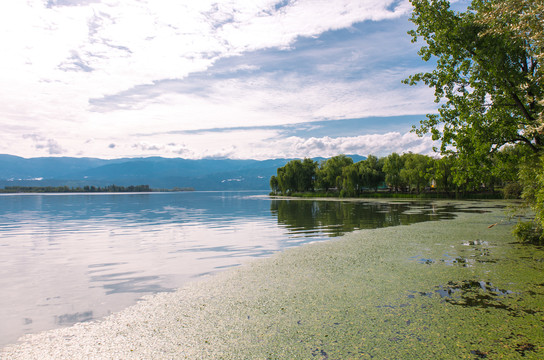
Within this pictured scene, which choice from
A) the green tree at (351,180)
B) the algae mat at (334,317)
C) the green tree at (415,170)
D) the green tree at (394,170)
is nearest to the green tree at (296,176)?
the green tree at (351,180)

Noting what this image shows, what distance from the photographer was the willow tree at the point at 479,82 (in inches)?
622

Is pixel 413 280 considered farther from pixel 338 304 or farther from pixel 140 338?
pixel 140 338

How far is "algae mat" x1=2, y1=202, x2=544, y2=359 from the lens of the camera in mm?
5812

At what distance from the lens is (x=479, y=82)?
18.0 metres

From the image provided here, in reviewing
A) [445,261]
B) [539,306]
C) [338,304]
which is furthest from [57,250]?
[539,306]

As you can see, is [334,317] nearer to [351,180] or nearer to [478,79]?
[478,79]

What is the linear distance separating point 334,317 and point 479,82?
1663cm

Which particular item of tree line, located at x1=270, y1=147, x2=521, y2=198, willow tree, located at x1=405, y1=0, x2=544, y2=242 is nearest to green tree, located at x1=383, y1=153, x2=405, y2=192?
tree line, located at x1=270, y1=147, x2=521, y2=198

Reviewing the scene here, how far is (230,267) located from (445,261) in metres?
7.89

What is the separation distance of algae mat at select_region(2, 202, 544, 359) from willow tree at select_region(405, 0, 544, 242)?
23.4 ft

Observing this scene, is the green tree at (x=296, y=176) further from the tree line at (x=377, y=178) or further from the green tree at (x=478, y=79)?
the green tree at (x=478, y=79)

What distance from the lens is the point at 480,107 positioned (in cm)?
1769

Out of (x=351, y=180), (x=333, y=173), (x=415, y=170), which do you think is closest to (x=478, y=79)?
(x=415, y=170)

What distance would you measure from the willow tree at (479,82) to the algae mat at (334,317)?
280 inches
